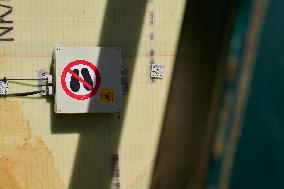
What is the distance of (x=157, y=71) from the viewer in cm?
225

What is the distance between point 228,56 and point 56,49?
5.27 ft

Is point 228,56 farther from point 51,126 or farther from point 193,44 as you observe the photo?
point 51,126

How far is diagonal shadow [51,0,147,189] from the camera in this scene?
218cm

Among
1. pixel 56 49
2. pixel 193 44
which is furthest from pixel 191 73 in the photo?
pixel 56 49

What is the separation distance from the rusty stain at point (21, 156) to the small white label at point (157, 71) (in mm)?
535

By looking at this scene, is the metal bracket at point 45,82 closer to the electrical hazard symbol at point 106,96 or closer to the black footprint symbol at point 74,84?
the black footprint symbol at point 74,84

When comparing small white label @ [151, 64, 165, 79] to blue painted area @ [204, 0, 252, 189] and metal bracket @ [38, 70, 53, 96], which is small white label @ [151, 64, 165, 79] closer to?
metal bracket @ [38, 70, 53, 96]

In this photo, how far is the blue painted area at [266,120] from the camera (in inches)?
23.4

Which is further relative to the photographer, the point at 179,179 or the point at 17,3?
the point at 17,3

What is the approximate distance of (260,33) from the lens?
1.89 ft

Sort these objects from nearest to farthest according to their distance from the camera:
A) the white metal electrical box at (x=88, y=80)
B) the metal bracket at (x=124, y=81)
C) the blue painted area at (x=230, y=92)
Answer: the blue painted area at (x=230, y=92) < the white metal electrical box at (x=88, y=80) < the metal bracket at (x=124, y=81)

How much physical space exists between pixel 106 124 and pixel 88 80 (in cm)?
21

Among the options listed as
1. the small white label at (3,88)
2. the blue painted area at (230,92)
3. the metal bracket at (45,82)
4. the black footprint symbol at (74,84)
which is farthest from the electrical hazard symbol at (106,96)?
the blue painted area at (230,92)

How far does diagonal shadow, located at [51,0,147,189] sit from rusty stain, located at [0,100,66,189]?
0.11 metres
